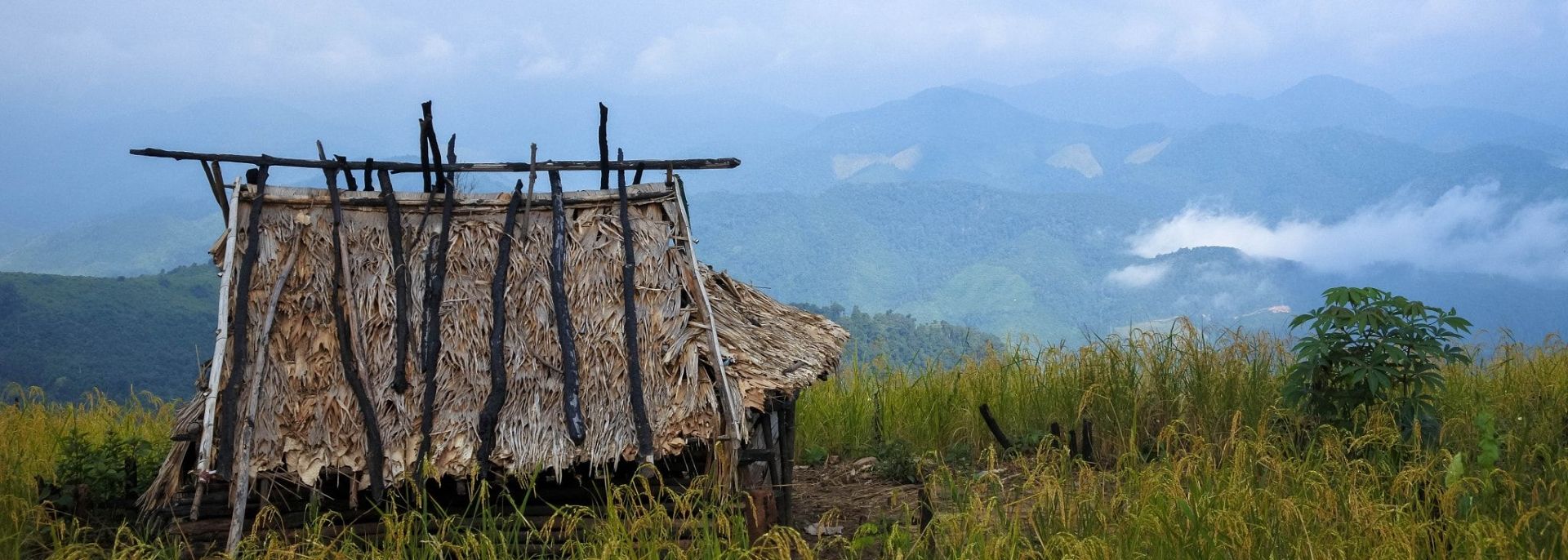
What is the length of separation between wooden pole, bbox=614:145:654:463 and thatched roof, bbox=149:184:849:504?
3cm

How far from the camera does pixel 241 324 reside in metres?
4.85

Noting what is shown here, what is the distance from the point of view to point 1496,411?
672cm

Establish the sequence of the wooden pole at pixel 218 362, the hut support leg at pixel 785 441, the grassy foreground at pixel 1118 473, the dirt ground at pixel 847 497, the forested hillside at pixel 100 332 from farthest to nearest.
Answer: the forested hillside at pixel 100 332, the hut support leg at pixel 785 441, the dirt ground at pixel 847 497, the wooden pole at pixel 218 362, the grassy foreground at pixel 1118 473

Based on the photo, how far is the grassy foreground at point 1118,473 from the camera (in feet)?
13.7

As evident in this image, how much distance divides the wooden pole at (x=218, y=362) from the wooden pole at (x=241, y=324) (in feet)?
0.12

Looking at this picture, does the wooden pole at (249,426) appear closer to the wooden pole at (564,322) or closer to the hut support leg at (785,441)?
the wooden pole at (564,322)

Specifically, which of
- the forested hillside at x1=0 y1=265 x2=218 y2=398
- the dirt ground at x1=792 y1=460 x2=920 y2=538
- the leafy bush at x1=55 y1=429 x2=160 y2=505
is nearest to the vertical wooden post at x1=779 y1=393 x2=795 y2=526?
the dirt ground at x1=792 y1=460 x2=920 y2=538

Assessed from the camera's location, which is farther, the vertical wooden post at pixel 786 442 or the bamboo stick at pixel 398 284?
the vertical wooden post at pixel 786 442

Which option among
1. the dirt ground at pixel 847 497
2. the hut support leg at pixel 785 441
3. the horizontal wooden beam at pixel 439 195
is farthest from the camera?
the hut support leg at pixel 785 441

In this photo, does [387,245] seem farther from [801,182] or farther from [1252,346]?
[801,182]

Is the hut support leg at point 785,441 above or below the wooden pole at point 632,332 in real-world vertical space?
below

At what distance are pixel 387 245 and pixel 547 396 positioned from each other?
0.96 m

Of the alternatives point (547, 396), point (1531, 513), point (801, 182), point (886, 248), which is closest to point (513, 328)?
point (547, 396)

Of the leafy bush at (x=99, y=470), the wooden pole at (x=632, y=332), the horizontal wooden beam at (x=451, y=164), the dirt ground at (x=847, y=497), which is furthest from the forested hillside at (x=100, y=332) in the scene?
the wooden pole at (x=632, y=332)
